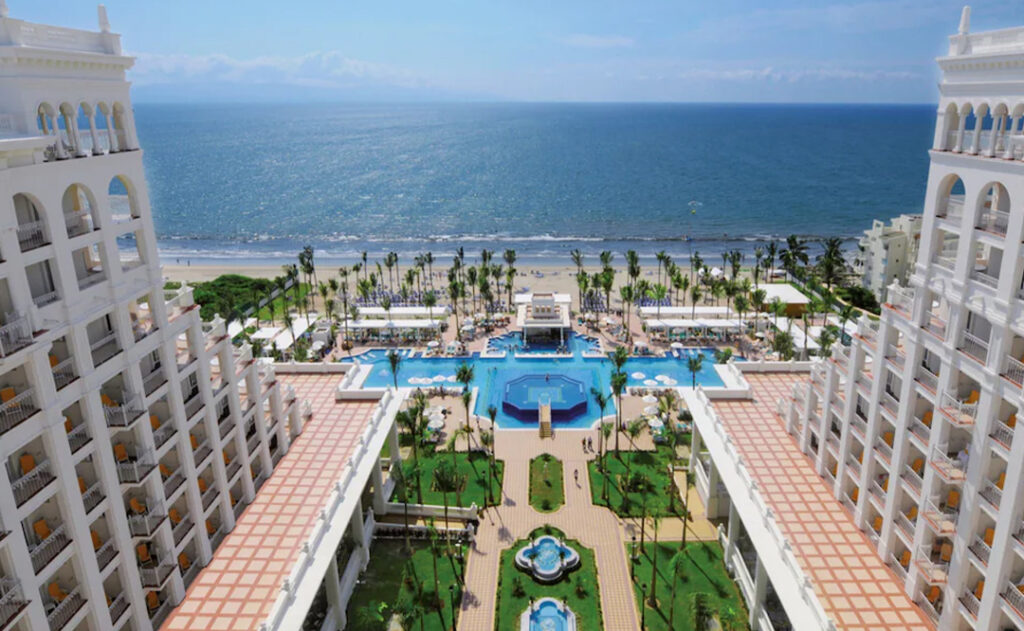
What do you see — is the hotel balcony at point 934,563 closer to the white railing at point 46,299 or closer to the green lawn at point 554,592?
the green lawn at point 554,592

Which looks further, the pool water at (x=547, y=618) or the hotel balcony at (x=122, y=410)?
the pool water at (x=547, y=618)

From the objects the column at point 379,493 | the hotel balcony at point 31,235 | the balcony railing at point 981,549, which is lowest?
the column at point 379,493

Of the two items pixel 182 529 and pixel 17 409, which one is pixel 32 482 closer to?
pixel 17 409

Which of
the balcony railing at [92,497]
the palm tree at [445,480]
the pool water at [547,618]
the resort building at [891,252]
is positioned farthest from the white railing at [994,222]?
the resort building at [891,252]

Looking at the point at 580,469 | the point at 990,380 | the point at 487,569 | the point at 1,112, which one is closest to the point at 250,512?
the point at 487,569

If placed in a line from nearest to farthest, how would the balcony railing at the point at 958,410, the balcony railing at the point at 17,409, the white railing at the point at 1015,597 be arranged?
the balcony railing at the point at 17,409
the white railing at the point at 1015,597
the balcony railing at the point at 958,410

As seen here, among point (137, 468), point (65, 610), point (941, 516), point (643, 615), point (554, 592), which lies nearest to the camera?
point (65, 610)

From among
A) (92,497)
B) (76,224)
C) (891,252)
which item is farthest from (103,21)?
(891,252)

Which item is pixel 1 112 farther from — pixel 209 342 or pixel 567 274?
pixel 567 274
